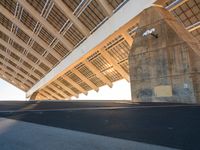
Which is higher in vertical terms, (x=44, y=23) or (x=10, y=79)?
(x=44, y=23)

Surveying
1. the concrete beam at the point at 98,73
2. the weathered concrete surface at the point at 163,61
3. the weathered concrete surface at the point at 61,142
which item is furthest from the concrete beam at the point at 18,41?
the weathered concrete surface at the point at 61,142

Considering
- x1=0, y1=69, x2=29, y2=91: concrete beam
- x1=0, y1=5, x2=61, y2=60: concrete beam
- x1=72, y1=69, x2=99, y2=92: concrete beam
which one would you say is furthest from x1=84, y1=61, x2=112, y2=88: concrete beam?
x1=0, y1=69, x2=29, y2=91: concrete beam

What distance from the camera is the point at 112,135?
2627mm

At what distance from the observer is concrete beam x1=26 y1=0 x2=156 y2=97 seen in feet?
43.0

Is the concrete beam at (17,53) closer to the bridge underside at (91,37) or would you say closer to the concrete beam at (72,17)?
the bridge underside at (91,37)

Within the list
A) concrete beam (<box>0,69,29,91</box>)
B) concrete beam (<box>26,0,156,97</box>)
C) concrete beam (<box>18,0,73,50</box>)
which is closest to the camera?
concrete beam (<box>26,0,156,97</box>)

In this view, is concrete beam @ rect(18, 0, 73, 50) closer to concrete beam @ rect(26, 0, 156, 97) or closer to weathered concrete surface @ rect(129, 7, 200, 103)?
concrete beam @ rect(26, 0, 156, 97)

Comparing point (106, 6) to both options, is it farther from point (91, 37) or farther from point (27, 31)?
point (27, 31)

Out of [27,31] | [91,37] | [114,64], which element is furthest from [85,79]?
[91,37]

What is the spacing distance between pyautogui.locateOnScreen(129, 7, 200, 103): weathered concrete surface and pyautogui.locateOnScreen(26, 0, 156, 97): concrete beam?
75cm

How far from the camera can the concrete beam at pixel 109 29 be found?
13094mm

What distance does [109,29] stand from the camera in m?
15.6

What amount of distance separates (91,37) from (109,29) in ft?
10.2

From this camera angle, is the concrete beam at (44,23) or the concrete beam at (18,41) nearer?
the concrete beam at (44,23)
